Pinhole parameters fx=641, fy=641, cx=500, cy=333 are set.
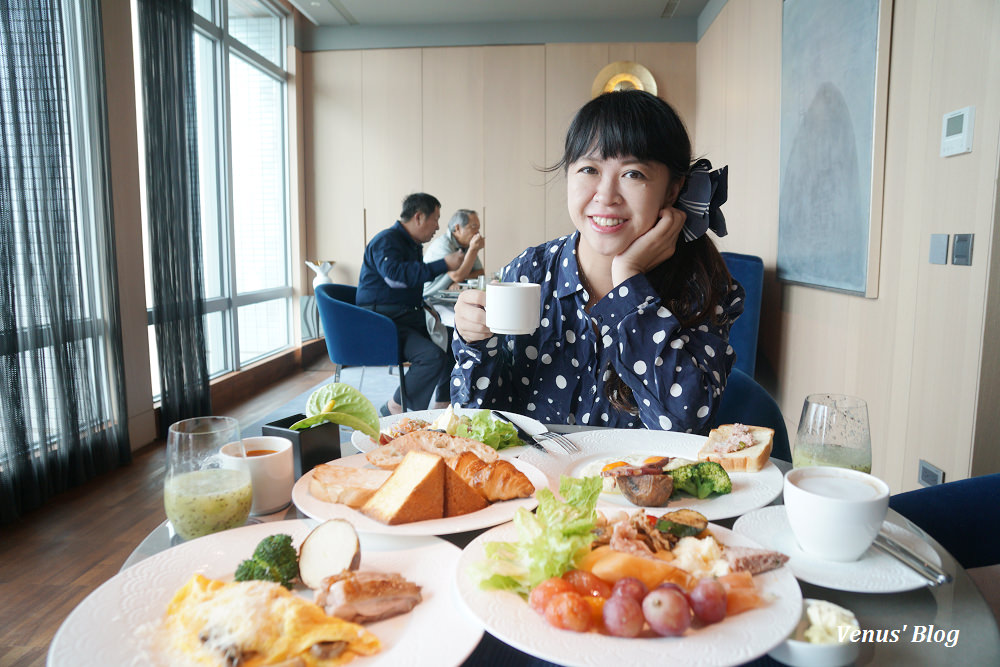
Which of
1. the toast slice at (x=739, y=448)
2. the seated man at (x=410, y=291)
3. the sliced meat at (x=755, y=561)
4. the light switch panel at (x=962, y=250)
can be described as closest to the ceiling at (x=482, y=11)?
the seated man at (x=410, y=291)

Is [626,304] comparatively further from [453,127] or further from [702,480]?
[453,127]

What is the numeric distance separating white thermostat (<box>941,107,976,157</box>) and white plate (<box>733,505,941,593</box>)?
66.9 inches

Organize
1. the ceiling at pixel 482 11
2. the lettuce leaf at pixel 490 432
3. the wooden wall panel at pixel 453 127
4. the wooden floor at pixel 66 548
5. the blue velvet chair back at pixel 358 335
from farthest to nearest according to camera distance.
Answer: the wooden wall panel at pixel 453 127 < the ceiling at pixel 482 11 < the blue velvet chair back at pixel 358 335 < the wooden floor at pixel 66 548 < the lettuce leaf at pixel 490 432

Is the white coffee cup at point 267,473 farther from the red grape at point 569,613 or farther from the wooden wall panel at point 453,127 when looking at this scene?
the wooden wall panel at point 453,127

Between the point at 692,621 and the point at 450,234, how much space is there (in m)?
5.10

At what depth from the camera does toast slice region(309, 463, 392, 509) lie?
0.85 meters

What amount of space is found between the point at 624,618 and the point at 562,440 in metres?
0.59

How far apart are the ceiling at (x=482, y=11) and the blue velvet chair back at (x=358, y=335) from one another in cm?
346

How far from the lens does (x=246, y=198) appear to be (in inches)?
228

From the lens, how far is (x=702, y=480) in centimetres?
91

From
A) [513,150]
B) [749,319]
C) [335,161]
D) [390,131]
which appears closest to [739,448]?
[749,319]

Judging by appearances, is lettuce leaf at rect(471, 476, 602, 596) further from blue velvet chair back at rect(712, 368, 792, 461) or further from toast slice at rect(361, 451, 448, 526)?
blue velvet chair back at rect(712, 368, 792, 461)

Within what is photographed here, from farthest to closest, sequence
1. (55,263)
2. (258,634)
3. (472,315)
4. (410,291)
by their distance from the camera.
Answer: (410,291)
(55,263)
(472,315)
(258,634)

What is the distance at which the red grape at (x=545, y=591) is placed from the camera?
60cm
